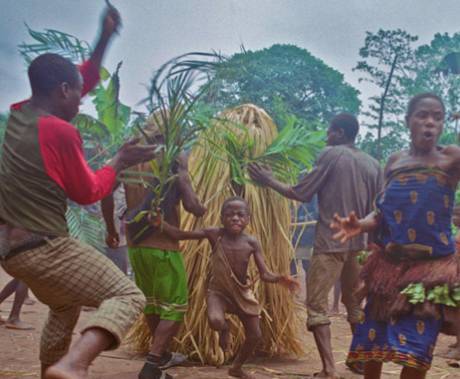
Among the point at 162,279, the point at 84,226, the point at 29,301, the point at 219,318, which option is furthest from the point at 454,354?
the point at 29,301

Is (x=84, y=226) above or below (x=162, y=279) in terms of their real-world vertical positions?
above

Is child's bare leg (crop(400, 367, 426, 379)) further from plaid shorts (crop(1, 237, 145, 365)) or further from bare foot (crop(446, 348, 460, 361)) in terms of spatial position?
bare foot (crop(446, 348, 460, 361))

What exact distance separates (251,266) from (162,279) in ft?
2.85

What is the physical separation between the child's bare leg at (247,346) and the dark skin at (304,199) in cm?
44

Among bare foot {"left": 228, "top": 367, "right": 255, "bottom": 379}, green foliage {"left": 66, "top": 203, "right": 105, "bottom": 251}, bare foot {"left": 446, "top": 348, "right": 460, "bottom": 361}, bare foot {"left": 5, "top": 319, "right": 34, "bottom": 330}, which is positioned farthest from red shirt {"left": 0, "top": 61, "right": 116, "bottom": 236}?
bare foot {"left": 446, "top": 348, "right": 460, "bottom": 361}

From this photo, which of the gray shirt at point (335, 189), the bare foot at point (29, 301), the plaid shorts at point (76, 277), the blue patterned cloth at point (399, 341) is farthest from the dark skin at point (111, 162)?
the bare foot at point (29, 301)

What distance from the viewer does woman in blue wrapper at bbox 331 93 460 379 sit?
271 cm

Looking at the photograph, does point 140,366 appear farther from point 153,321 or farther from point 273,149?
point 273,149

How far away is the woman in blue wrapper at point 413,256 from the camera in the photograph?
2709mm

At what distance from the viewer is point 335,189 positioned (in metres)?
4.32

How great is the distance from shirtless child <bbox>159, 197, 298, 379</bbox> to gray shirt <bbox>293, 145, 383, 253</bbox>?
471mm

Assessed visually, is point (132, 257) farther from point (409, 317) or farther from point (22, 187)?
point (409, 317)

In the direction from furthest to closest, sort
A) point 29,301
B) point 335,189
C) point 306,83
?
point 306,83
point 29,301
point 335,189

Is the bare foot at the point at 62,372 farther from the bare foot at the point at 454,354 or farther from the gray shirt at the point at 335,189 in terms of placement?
the bare foot at the point at 454,354
